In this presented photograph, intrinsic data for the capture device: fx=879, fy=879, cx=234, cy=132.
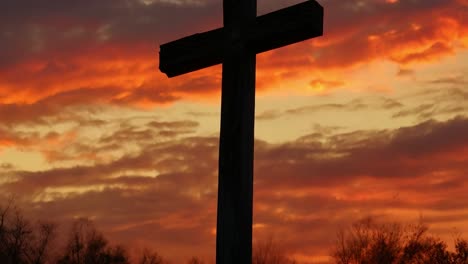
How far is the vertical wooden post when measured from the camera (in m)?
7.09

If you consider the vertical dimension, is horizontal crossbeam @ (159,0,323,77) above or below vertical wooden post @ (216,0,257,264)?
above

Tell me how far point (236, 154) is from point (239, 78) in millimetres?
667

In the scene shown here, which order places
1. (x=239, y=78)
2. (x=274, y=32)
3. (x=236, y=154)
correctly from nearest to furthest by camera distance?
(x=236, y=154)
(x=239, y=78)
(x=274, y=32)

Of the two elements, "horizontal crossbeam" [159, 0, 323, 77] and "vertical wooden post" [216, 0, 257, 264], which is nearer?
"vertical wooden post" [216, 0, 257, 264]

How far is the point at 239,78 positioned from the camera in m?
7.42

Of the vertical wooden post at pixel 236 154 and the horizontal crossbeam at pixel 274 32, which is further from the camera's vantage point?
the horizontal crossbeam at pixel 274 32

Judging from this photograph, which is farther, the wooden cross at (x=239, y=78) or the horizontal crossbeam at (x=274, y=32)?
the horizontal crossbeam at (x=274, y=32)

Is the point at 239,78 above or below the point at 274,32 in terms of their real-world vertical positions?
below

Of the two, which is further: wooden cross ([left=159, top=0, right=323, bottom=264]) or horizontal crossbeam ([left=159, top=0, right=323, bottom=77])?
horizontal crossbeam ([left=159, top=0, right=323, bottom=77])

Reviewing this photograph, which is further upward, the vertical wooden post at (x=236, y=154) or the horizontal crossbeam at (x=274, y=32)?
the horizontal crossbeam at (x=274, y=32)

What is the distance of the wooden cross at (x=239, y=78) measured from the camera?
711cm

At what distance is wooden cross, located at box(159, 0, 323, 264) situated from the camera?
7.11m

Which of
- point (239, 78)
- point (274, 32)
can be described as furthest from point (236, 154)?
point (274, 32)

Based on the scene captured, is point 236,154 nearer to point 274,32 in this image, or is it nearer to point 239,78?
point 239,78
